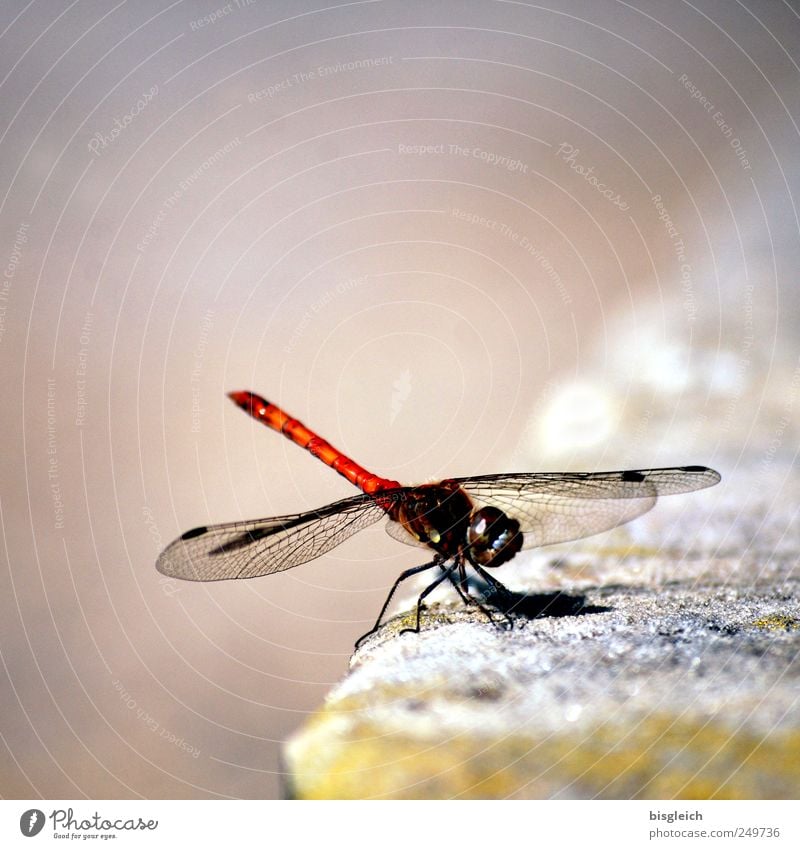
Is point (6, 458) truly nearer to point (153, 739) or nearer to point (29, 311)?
point (29, 311)

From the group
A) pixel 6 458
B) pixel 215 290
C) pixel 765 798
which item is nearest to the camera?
pixel 765 798

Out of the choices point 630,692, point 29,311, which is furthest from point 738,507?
point 29,311

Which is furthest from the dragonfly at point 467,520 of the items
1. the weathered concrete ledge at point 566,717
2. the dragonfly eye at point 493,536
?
the weathered concrete ledge at point 566,717

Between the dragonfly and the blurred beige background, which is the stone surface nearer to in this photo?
the dragonfly

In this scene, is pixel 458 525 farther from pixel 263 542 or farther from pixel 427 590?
pixel 263 542

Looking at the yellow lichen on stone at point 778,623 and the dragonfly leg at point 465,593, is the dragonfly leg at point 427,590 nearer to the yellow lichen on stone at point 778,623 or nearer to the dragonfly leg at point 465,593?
the dragonfly leg at point 465,593
